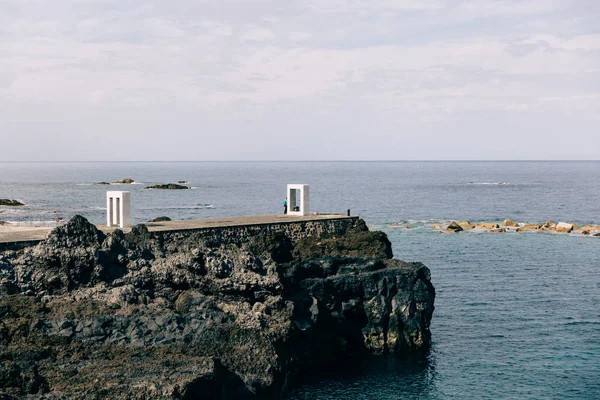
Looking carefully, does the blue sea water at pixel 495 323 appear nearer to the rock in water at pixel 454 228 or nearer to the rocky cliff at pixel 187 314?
the rock in water at pixel 454 228

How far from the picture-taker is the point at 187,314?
2498cm

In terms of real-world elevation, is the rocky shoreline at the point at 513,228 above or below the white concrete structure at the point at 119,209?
below

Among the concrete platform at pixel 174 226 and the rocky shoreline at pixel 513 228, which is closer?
the concrete platform at pixel 174 226

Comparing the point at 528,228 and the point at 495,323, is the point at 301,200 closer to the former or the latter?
the point at 495,323

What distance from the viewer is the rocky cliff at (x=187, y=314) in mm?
20516

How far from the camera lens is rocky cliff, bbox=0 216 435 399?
67.3 ft

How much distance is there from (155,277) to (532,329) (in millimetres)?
19441

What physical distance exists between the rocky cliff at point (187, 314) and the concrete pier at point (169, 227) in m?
2.42

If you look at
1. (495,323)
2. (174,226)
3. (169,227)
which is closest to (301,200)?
(174,226)

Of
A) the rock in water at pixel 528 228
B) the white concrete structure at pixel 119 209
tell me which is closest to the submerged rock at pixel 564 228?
the rock in water at pixel 528 228

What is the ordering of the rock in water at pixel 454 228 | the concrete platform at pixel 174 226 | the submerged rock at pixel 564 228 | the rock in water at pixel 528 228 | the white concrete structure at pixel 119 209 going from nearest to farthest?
the concrete platform at pixel 174 226, the white concrete structure at pixel 119 209, the submerged rock at pixel 564 228, the rock in water at pixel 454 228, the rock in water at pixel 528 228

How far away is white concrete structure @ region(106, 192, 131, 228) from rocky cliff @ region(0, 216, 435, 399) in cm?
475

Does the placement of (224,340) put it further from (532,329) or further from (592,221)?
(592,221)

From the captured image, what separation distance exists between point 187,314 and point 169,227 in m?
20.0
